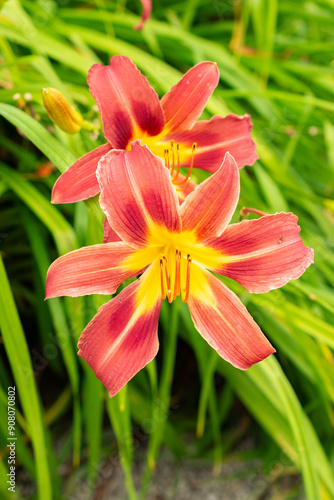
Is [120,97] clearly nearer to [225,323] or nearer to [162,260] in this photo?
[162,260]

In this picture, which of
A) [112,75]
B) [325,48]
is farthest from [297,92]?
[112,75]

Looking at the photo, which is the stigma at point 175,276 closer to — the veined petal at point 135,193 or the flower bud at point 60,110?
the veined petal at point 135,193

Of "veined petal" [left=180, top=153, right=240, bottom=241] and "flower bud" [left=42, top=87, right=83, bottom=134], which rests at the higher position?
"flower bud" [left=42, top=87, right=83, bottom=134]

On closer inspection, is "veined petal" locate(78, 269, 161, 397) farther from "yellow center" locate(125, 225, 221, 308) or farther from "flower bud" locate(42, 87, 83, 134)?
"flower bud" locate(42, 87, 83, 134)

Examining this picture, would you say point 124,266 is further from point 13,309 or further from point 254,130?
point 254,130

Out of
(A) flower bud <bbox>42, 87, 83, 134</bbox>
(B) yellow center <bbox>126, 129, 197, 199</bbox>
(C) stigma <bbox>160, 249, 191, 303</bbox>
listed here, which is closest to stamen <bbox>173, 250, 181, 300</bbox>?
(C) stigma <bbox>160, 249, 191, 303</bbox>

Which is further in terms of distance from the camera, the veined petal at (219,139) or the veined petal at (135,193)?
the veined petal at (219,139)

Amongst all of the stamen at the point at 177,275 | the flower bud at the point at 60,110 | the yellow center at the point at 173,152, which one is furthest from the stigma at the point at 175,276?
the flower bud at the point at 60,110

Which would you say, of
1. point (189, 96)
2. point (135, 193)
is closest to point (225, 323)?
point (135, 193)
